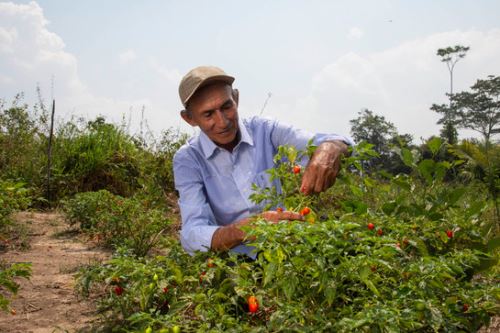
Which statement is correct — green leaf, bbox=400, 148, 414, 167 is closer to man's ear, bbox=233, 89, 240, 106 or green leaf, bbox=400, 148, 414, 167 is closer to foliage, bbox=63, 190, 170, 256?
man's ear, bbox=233, 89, 240, 106

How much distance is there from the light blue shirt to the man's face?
114 mm

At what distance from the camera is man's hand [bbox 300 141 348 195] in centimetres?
198

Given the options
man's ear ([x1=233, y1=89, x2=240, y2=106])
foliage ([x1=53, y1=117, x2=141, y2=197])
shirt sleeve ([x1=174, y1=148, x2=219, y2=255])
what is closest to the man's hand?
shirt sleeve ([x1=174, y1=148, x2=219, y2=255])

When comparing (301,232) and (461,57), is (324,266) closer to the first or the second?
(301,232)

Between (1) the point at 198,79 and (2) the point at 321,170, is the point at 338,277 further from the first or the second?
(1) the point at 198,79

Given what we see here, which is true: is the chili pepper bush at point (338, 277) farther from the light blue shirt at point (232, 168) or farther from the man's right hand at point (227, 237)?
the light blue shirt at point (232, 168)

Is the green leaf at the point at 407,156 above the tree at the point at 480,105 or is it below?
below

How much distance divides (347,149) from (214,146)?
0.92 meters

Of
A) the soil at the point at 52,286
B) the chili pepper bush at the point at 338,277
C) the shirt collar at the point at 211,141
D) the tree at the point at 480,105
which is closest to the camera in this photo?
the chili pepper bush at the point at 338,277

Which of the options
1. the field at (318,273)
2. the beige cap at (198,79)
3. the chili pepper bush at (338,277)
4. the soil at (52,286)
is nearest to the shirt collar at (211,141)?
the beige cap at (198,79)

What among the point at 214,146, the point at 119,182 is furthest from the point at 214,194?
the point at 119,182

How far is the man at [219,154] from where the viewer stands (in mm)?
2570

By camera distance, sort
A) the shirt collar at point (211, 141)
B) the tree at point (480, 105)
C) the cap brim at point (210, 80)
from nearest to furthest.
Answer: the cap brim at point (210, 80), the shirt collar at point (211, 141), the tree at point (480, 105)

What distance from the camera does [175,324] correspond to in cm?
169
